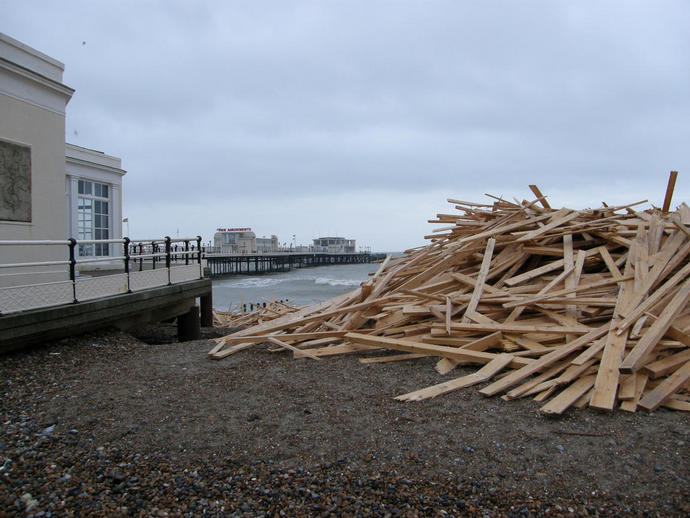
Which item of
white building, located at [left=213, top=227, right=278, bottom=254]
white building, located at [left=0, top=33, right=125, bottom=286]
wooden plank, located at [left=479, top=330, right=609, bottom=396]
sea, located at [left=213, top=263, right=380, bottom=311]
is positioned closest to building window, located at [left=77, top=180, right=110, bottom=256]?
white building, located at [left=0, top=33, right=125, bottom=286]

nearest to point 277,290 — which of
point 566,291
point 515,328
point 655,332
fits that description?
point 566,291

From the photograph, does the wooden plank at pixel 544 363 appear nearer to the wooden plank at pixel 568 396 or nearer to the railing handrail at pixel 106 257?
the wooden plank at pixel 568 396

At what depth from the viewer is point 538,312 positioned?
6355 mm

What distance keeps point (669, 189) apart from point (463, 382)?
6417mm

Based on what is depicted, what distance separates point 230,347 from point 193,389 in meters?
1.91

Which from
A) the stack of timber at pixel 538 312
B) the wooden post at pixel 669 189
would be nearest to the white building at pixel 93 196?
the stack of timber at pixel 538 312

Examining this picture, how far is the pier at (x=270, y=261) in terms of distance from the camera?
268ft

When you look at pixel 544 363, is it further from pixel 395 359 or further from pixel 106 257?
pixel 106 257

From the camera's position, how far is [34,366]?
5645 millimetres

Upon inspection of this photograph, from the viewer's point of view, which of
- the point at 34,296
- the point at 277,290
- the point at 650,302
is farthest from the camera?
the point at 277,290

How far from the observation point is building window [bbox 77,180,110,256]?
574 inches

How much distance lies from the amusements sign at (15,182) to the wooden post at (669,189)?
11573mm

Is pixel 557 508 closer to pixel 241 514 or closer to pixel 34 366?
pixel 241 514

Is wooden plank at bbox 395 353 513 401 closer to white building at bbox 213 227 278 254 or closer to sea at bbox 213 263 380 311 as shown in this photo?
sea at bbox 213 263 380 311
